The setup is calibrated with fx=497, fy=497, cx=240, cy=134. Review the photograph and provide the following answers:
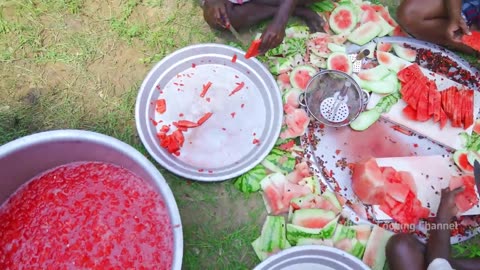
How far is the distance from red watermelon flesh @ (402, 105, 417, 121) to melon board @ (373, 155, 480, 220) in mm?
280

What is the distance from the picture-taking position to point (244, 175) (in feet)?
10.2

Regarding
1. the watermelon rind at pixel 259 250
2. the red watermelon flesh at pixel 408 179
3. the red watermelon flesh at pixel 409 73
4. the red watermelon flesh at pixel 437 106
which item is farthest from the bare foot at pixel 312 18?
the watermelon rind at pixel 259 250

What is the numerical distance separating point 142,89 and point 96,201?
2.82 ft

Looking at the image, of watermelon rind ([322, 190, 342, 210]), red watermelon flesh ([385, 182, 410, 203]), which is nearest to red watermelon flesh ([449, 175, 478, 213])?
red watermelon flesh ([385, 182, 410, 203])

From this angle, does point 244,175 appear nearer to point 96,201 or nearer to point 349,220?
point 349,220

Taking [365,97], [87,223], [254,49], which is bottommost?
[365,97]

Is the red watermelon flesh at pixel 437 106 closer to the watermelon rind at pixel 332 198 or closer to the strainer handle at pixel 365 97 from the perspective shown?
the strainer handle at pixel 365 97

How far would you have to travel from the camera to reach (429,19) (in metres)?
3.45

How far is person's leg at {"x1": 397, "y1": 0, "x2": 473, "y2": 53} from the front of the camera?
3.43 meters

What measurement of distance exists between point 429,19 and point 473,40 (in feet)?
1.07

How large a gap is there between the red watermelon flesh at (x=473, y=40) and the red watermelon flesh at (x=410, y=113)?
1.88 feet

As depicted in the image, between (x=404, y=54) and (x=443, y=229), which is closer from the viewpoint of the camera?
(x=443, y=229)

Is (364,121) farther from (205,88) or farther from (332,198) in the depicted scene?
(205,88)

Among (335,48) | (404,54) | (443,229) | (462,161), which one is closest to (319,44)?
(335,48)
